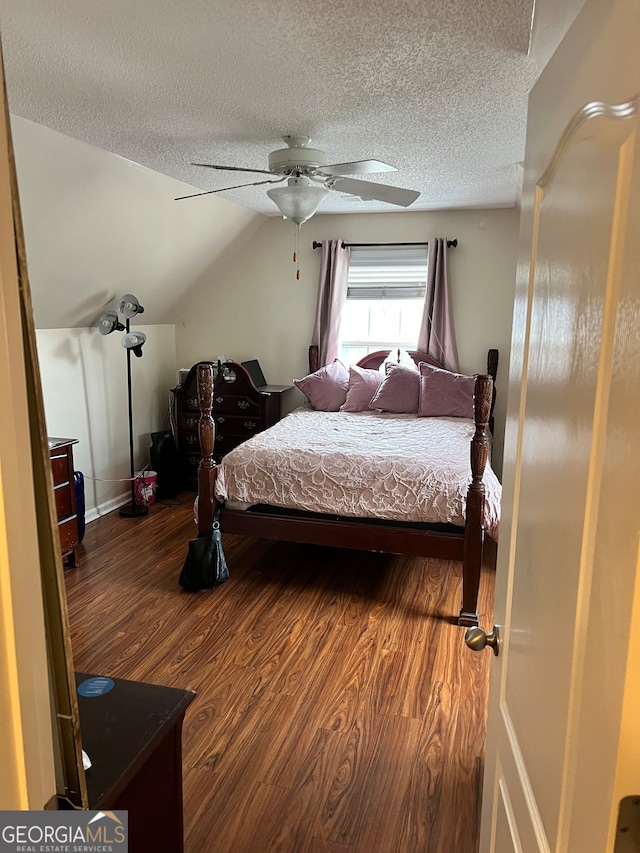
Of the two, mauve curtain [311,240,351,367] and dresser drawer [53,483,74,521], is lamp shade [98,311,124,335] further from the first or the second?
mauve curtain [311,240,351,367]

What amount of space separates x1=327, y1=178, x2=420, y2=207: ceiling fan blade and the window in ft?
7.10

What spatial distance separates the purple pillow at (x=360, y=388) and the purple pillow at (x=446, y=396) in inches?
16.5

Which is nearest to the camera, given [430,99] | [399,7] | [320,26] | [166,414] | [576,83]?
[576,83]

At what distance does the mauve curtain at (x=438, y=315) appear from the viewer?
4.94m

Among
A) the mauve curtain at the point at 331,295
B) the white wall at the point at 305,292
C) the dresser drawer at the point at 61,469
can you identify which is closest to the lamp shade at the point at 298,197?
the dresser drawer at the point at 61,469

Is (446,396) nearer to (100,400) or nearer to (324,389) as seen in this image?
(324,389)

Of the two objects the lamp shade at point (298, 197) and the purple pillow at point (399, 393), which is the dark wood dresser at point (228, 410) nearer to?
the purple pillow at point (399, 393)

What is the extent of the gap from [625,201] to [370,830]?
1.96 metres

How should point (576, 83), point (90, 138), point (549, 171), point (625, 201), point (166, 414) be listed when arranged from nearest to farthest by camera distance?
point (625, 201) < point (576, 83) < point (549, 171) < point (90, 138) < point (166, 414)

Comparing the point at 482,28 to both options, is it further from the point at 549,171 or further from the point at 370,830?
the point at 370,830

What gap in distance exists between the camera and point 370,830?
1869mm

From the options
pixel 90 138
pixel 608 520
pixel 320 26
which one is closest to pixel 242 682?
pixel 608 520

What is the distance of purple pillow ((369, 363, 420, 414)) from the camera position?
4.74m

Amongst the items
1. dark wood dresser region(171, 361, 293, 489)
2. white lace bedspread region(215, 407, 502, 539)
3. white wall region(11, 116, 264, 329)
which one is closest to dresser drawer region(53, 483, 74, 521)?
white lace bedspread region(215, 407, 502, 539)
